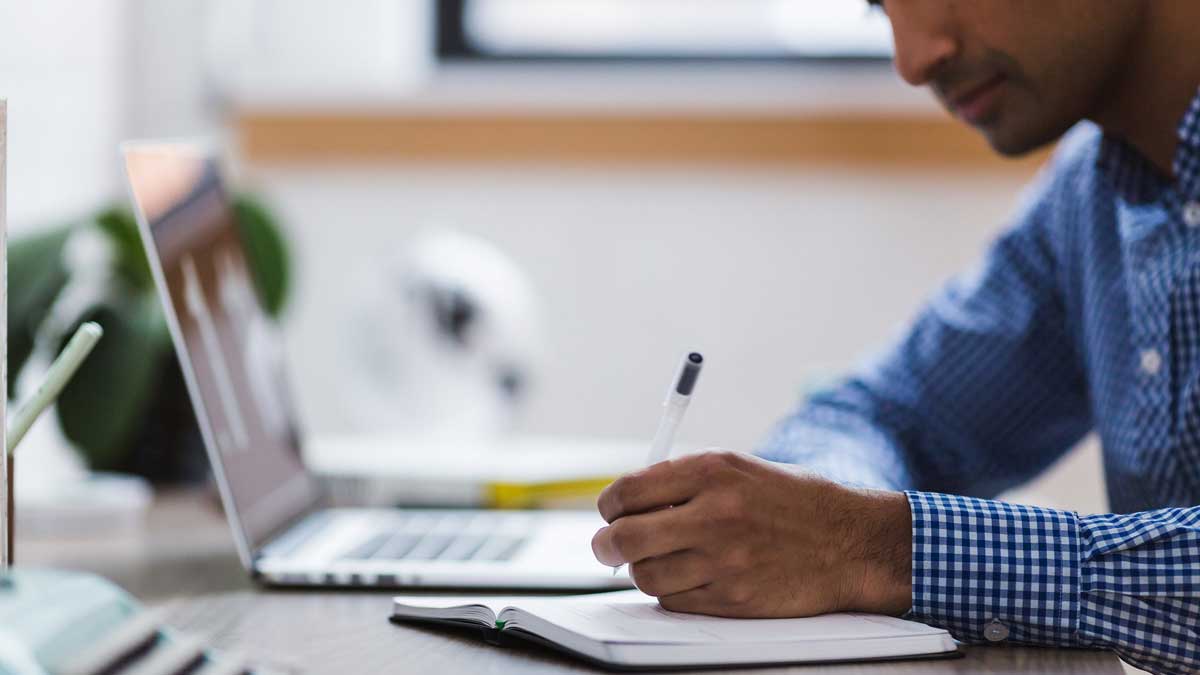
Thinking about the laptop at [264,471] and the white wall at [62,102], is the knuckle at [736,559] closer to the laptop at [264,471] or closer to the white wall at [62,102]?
the laptop at [264,471]

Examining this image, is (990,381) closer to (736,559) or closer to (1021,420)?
(1021,420)

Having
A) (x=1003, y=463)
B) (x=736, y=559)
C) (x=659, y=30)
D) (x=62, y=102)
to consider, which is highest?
(x=659, y=30)

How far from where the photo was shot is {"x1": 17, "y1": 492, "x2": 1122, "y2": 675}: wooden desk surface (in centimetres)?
65

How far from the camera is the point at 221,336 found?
977 mm

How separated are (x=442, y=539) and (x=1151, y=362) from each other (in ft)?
1.87

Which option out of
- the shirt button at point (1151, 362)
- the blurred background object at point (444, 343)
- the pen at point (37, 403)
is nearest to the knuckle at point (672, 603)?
the pen at point (37, 403)

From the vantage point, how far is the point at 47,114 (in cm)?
189

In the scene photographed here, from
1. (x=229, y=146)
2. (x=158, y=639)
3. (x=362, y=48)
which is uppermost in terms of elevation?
(x=362, y=48)

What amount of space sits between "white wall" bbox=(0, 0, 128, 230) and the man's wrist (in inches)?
45.0

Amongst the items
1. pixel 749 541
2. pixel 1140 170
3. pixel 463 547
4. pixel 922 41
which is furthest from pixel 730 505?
pixel 1140 170

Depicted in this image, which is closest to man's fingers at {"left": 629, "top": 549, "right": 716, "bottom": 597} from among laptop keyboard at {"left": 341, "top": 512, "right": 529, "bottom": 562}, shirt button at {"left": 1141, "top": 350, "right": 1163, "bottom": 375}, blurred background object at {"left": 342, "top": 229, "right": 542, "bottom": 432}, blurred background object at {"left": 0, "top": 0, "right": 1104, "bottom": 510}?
laptop keyboard at {"left": 341, "top": 512, "right": 529, "bottom": 562}

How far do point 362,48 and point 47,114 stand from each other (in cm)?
62

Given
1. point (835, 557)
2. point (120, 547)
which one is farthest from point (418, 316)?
point (835, 557)

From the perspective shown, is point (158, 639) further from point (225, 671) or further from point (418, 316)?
point (418, 316)
